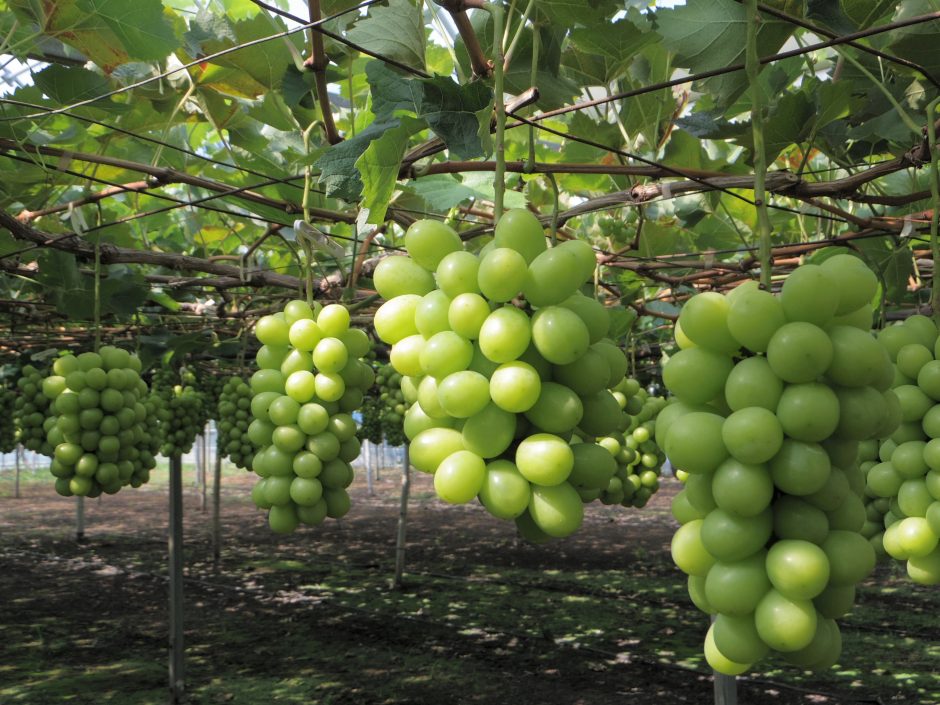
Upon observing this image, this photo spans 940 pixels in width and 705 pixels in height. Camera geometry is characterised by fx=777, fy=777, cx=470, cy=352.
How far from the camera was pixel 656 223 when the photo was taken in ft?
9.36

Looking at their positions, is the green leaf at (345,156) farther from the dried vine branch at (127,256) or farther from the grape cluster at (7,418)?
the grape cluster at (7,418)

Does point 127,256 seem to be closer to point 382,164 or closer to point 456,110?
point 382,164

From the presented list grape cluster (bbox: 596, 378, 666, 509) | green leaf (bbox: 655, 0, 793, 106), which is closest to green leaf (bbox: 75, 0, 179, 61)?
green leaf (bbox: 655, 0, 793, 106)

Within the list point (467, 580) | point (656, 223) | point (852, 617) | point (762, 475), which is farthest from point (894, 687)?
point (762, 475)

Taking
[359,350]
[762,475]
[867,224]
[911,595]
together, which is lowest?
[911,595]

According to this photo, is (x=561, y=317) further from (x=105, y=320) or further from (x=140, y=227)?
(x=105, y=320)

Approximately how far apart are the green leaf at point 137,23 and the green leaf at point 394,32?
1.55ft

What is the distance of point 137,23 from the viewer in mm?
1719

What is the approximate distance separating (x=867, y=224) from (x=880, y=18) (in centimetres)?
64

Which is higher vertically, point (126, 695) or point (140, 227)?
point (140, 227)

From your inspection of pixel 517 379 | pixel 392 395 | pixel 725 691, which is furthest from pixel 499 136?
pixel 392 395

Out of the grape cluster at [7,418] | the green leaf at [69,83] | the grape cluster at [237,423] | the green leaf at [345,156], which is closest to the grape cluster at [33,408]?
the grape cluster at [237,423]

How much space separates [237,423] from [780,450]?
4.56 meters

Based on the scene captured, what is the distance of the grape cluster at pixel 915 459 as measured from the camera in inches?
50.5
